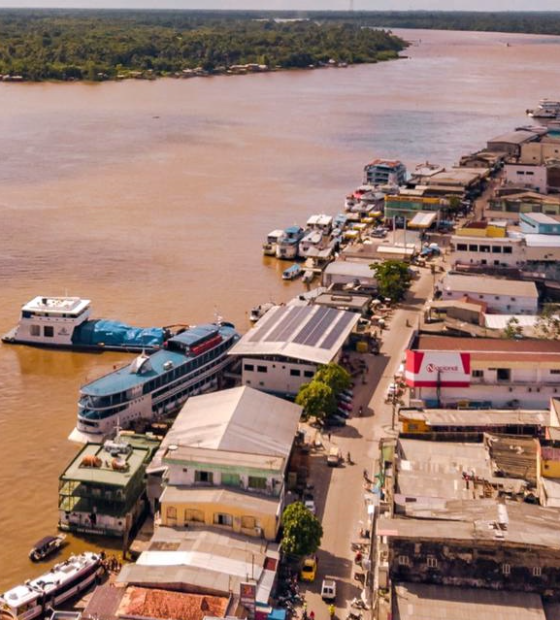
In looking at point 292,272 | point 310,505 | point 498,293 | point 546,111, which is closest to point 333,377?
point 310,505

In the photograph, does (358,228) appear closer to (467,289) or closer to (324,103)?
(467,289)

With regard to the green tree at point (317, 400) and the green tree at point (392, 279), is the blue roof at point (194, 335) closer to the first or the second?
the green tree at point (317, 400)

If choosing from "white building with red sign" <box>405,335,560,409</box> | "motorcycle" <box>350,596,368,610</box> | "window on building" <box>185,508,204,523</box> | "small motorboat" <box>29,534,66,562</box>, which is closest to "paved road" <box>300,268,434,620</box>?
"motorcycle" <box>350,596,368,610</box>

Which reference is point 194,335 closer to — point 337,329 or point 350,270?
point 337,329

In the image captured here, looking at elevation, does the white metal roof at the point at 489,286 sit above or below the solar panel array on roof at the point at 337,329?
above

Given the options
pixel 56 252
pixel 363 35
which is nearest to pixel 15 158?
pixel 56 252

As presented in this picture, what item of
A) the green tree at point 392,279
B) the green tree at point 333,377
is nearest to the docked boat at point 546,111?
the green tree at point 392,279

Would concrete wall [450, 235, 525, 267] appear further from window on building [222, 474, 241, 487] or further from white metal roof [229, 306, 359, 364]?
window on building [222, 474, 241, 487]
